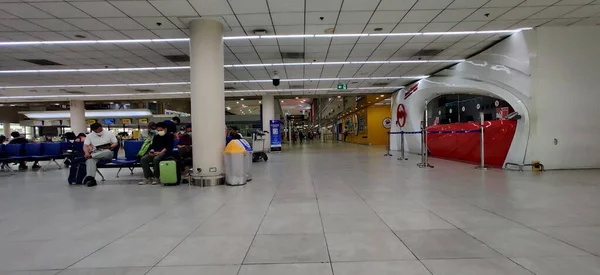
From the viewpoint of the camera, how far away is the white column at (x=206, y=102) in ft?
20.9

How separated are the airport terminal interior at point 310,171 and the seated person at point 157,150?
0.03 meters

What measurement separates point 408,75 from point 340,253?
41.4 feet

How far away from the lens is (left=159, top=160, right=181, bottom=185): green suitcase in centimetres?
634

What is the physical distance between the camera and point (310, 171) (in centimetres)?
834

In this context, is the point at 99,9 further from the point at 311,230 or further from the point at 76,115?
the point at 76,115

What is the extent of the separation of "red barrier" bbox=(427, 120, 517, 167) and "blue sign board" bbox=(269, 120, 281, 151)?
9405mm

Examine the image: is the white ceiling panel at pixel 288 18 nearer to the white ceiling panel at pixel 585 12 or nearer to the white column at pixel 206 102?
the white column at pixel 206 102

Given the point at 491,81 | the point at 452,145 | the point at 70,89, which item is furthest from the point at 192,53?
the point at 70,89

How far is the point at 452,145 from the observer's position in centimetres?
1080

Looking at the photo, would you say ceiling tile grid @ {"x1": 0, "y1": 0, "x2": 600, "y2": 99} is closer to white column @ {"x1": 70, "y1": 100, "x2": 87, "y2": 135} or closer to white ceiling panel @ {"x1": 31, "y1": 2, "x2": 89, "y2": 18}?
white ceiling panel @ {"x1": 31, "y1": 2, "x2": 89, "y2": 18}

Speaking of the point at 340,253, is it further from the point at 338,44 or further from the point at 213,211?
the point at 338,44

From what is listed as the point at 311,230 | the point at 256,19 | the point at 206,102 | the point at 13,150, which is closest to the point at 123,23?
the point at 206,102

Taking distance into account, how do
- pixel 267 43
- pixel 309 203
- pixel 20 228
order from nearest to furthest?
pixel 20 228
pixel 309 203
pixel 267 43

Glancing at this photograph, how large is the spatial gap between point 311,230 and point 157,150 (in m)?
4.96
